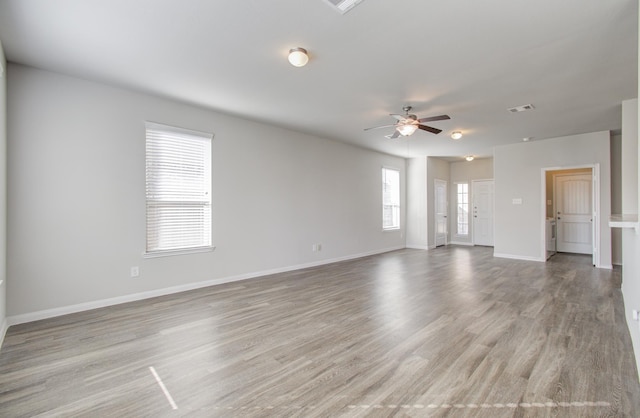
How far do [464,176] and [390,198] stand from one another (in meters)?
2.98

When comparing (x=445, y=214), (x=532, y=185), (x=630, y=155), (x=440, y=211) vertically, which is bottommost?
(x=445, y=214)

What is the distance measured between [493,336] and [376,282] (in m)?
2.18

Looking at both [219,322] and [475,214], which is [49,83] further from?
[475,214]

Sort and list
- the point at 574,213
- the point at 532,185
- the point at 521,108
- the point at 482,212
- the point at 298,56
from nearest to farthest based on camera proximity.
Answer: the point at 298,56 → the point at 521,108 → the point at 532,185 → the point at 574,213 → the point at 482,212

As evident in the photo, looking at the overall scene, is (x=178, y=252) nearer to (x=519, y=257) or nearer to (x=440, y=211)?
(x=519, y=257)

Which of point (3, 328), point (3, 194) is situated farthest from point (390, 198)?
point (3, 328)

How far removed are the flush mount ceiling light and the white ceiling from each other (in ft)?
0.21

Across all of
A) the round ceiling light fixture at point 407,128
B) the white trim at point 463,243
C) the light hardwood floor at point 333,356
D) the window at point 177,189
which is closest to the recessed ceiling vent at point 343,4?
the round ceiling light fixture at point 407,128

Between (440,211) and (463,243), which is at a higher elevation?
(440,211)

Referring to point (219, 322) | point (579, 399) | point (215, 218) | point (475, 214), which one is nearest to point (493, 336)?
point (579, 399)

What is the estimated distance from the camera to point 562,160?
642 centimetres

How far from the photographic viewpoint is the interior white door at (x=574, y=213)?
743cm

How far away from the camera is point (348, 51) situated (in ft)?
9.55

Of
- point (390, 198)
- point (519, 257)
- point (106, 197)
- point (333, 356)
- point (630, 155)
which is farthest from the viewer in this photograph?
point (390, 198)
